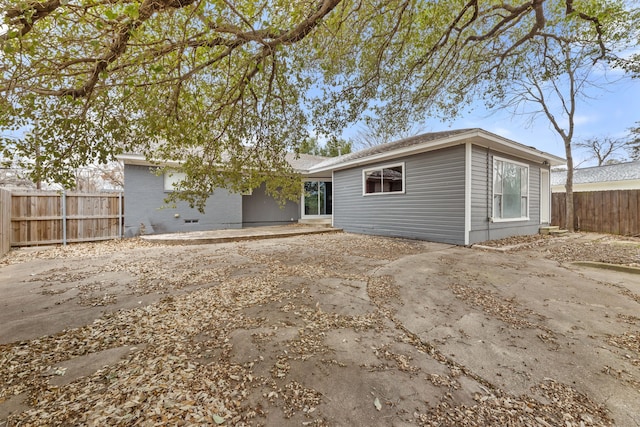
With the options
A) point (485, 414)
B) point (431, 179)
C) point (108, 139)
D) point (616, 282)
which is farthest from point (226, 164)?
point (616, 282)

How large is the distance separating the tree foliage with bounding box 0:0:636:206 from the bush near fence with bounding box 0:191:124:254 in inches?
212

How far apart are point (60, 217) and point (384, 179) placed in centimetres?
1012

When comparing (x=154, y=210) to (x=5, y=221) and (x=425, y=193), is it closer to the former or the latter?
(x=5, y=221)

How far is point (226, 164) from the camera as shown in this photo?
4605 millimetres

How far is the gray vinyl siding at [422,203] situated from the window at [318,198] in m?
3.17

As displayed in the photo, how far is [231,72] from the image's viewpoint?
4840 mm

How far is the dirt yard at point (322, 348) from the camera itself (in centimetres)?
152

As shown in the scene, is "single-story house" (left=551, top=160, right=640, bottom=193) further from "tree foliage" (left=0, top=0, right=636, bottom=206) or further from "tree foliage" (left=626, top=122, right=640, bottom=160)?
"tree foliage" (left=0, top=0, right=636, bottom=206)

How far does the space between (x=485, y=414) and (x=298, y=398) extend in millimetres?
1113

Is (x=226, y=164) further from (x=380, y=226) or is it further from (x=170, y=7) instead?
(x=380, y=226)

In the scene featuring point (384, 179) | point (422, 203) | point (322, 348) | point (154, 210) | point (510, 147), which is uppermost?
point (510, 147)

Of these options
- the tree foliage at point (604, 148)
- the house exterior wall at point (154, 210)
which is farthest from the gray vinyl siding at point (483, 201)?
the tree foliage at point (604, 148)

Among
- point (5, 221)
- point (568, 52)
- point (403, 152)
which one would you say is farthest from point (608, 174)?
point (5, 221)

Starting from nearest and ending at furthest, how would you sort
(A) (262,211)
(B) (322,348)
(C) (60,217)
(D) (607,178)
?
(B) (322,348) < (C) (60,217) < (A) (262,211) < (D) (607,178)
